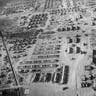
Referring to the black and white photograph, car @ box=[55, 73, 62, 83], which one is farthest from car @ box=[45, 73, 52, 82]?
car @ box=[55, 73, 62, 83]

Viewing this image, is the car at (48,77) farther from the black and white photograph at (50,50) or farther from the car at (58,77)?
the car at (58,77)

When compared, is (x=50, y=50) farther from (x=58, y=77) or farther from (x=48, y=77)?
(x=58, y=77)

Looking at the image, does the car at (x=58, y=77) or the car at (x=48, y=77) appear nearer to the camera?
the car at (x=58, y=77)

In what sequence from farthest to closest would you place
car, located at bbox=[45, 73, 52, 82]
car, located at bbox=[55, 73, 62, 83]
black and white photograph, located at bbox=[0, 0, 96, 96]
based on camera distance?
car, located at bbox=[45, 73, 52, 82], car, located at bbox=[55, 73, 62, 83], black and white photograph, located at bbox=[0, 0, 96, 96]

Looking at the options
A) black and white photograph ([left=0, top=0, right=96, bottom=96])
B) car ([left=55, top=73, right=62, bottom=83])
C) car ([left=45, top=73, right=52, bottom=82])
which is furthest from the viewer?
car ([left=45, top=73, right=52, bottom=82])

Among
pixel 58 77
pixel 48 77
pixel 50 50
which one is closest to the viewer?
pixel 58 77

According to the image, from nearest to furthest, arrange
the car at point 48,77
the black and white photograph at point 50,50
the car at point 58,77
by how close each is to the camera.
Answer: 1. the black and white photograph at point 50,50
2. the car at point 58,77
3. the car at point 48,77

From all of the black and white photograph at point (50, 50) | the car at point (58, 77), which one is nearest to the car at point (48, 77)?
the black and white photograph at point (50, 50)

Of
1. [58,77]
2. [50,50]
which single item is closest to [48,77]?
[58,77]

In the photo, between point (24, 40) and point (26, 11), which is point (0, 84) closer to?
point (24, 40)

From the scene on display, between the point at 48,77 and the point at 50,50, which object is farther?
the point at 50,50

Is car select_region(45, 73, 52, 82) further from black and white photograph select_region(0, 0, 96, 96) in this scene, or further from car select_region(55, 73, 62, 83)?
car select_region(55, 73, 62, 83)

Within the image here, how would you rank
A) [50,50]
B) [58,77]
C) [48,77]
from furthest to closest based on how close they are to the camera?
[50,50], [48,77], [58,77]
